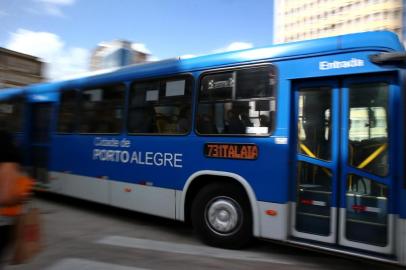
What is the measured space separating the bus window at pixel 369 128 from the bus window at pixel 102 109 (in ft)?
13.6

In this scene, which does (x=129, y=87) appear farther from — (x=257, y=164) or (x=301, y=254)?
(x=301, y=254)

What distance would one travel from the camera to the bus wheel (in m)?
5.89

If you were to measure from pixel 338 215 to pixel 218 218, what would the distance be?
1.75m

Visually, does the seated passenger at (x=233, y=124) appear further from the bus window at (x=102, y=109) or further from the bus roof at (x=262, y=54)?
the bus window at (x=102, y=109)

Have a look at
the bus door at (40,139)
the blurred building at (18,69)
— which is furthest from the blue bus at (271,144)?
the blurred building at (18,69)

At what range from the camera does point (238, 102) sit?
5.96m

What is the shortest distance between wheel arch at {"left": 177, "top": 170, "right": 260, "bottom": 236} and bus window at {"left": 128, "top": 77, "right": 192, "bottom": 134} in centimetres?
74

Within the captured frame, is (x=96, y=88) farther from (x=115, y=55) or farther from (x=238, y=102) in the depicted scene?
(x=115, y=55)

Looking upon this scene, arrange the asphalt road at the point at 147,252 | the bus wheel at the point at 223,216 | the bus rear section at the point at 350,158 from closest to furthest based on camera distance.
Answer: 1. the bus rear section at the point at 350,158
2. the asphalt road at the point at 147,252
3. the bus wheel at the point at 223,216

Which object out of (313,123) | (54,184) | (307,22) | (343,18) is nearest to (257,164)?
(313,123)

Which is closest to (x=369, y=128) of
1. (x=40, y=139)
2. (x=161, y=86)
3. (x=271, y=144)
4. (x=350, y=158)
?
(x=350, y=158)

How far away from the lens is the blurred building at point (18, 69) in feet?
47.2

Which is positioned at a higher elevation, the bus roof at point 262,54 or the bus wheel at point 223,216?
the bus roof at point 262,54

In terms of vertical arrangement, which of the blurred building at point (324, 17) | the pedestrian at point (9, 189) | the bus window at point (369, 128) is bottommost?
the pedestrian at point (9, 189)
